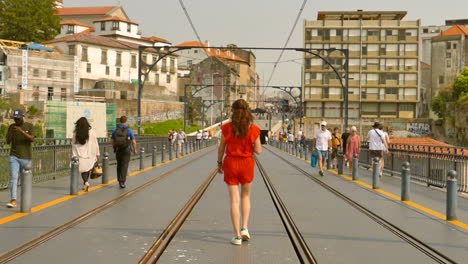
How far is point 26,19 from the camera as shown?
8919 centimetres

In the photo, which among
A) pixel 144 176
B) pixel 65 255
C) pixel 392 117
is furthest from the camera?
pixel 392 117

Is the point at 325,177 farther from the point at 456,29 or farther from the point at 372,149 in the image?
the point at 456,29

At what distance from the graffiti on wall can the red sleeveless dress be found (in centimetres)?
9330

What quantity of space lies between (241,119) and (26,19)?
294ft

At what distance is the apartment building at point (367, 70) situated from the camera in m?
98.6

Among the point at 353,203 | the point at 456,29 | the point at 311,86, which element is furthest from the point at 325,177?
the point at 456,29

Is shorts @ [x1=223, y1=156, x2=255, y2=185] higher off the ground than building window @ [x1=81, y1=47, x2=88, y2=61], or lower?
lower

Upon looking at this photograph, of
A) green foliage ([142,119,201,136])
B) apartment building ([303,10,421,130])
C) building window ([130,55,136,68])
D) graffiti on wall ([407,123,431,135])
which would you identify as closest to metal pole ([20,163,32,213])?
green foliage ([142,119,201,136])

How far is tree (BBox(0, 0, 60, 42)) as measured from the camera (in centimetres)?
8869

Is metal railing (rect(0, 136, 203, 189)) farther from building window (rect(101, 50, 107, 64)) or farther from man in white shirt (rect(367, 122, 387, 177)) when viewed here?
building window (rect(101, 50, 107, 64))

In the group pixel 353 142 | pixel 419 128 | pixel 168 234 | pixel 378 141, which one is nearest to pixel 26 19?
pixel 419 128

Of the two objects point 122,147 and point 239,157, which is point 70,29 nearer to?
point 122,147

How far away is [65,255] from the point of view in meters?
6.34

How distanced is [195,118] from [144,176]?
9322 cm
